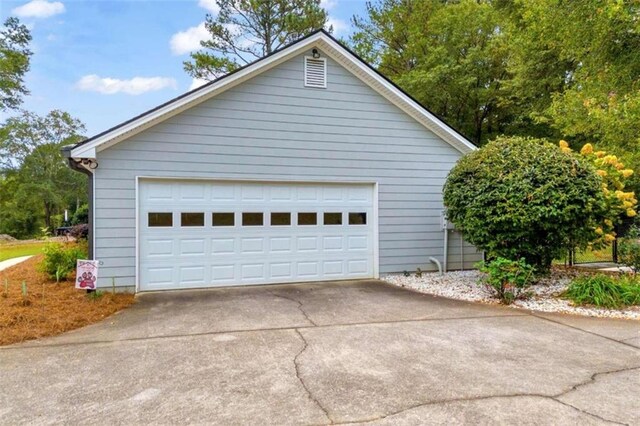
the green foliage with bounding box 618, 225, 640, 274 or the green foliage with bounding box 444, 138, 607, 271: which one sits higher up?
the green foliage with bounding box 444, 138, 607, 271

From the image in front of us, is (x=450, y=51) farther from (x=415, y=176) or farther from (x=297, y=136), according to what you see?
(x=297, y=136)

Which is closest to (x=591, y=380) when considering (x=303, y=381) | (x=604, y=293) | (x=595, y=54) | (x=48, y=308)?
(x=303, y=381)

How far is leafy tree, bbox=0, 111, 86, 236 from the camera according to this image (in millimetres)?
29969

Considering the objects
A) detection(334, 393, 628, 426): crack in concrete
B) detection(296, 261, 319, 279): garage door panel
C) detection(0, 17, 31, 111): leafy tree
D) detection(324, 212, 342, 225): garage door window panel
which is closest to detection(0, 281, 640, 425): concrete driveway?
detection(334, 393, 628, 426): crack in concrete

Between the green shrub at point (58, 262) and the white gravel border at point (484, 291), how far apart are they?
6.70 m

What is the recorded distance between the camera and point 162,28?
11.5 m

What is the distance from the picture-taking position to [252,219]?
8.08 metres

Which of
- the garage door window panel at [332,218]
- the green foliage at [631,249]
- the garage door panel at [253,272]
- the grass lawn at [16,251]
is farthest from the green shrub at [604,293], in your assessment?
the grass lawn at [16,251]

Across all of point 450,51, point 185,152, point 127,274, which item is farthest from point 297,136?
point 450,51

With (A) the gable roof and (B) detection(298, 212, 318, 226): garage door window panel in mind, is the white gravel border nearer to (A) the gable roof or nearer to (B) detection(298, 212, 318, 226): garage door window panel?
(B) detection(298, 212, 318, 226): garage door window panel

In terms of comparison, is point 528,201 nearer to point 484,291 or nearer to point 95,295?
point 484,291

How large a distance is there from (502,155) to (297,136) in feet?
13.4

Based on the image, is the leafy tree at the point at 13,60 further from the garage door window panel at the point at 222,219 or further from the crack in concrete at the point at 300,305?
the crack in concrete at the point at 300,305

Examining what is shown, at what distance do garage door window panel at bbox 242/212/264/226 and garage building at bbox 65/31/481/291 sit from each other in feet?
0.10
